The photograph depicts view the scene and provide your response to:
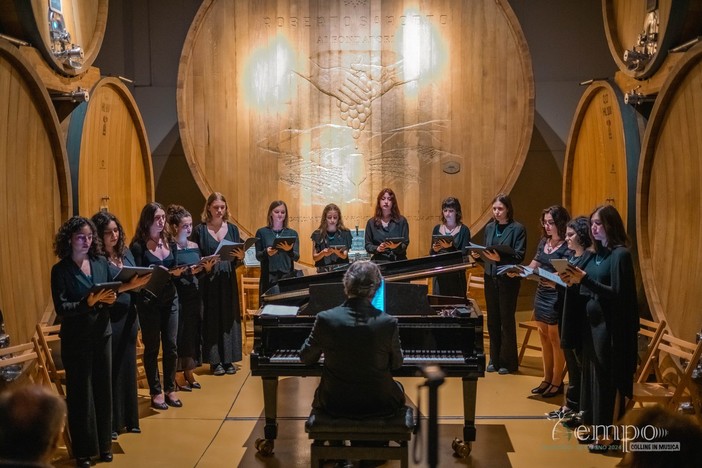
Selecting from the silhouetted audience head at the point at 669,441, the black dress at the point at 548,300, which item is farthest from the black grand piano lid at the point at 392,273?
the silhouetted audience head at the point at 669,441

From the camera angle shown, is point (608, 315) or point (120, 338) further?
point (120, 338)

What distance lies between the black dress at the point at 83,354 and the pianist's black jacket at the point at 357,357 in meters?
1.32

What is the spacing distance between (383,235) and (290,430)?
7.19 ft

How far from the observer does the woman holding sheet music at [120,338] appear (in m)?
4.57

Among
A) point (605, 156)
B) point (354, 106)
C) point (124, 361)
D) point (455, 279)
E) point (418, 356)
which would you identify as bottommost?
point (124, 361)

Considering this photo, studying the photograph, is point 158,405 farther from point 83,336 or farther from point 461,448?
point 461,448

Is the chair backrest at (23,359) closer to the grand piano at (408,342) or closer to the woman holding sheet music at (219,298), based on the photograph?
the grand piano at (408,342)

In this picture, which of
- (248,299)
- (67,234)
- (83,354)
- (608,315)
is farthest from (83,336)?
(248,299)

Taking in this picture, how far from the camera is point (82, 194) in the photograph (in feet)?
17.4

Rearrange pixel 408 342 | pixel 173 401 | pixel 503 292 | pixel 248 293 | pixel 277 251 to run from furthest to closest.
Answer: pixel 248 293 < pixel 277 251 < pixel 503 292 < pixel 173 401 < pixel 408 342

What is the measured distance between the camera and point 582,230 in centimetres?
466

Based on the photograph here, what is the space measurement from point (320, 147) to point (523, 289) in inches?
105

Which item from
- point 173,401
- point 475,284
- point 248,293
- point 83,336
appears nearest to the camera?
point 83,336

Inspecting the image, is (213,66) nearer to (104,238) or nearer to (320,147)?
(320,147)
